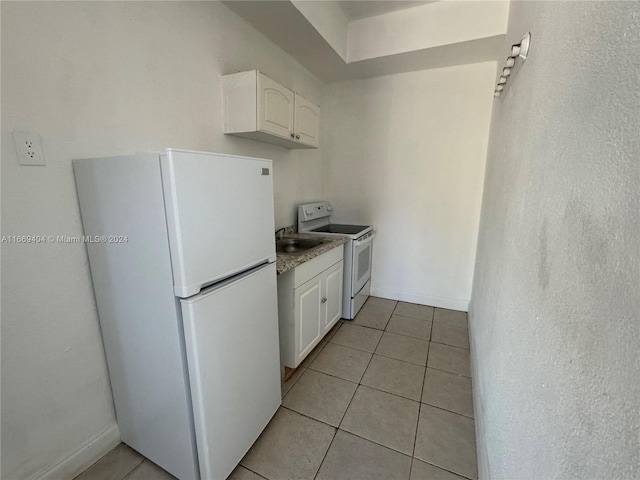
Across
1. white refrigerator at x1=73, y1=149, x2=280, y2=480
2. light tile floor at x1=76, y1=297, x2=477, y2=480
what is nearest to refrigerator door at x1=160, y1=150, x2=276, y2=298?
white refrigerator at x1=73, y1=149, x2=280, y2=480

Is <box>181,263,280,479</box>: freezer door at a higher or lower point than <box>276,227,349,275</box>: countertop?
lower

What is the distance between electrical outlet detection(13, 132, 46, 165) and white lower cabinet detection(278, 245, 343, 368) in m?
1.25

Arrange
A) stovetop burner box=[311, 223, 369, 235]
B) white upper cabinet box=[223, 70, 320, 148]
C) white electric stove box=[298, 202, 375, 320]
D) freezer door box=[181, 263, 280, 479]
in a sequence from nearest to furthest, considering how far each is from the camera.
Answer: freezer door box=[181, 263, 280, 479], white upper cabinet box=[223, 70, 320, 148], white electric stove box=[298, 202, 375, 320], stovetop burner box=[311, 223, 369, 235]

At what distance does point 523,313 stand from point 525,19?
54.9 inches

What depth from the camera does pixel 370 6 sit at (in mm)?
2330

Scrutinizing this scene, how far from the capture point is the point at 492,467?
1092 mm

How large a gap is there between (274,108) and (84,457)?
222 cm

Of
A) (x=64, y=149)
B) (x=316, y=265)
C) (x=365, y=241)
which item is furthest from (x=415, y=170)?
(x=64, y=149)

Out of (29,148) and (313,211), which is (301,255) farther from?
(29,148)

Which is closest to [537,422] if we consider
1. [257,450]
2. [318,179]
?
[257,450]

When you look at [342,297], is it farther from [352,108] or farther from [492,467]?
[352,108]

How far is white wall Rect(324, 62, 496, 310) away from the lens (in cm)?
272

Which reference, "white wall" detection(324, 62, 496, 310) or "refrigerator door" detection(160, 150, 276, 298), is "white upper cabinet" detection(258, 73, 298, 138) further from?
"white wall" detection(324, 62, 496, 310)

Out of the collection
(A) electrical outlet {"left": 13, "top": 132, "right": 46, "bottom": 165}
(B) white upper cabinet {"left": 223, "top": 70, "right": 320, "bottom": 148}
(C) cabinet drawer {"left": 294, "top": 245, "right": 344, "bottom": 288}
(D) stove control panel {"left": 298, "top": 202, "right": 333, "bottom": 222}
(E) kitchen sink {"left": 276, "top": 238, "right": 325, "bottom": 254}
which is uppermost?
(B) white upper cabinet {"left": 223, "top": 70, "right": 320, "bottom": 148}
